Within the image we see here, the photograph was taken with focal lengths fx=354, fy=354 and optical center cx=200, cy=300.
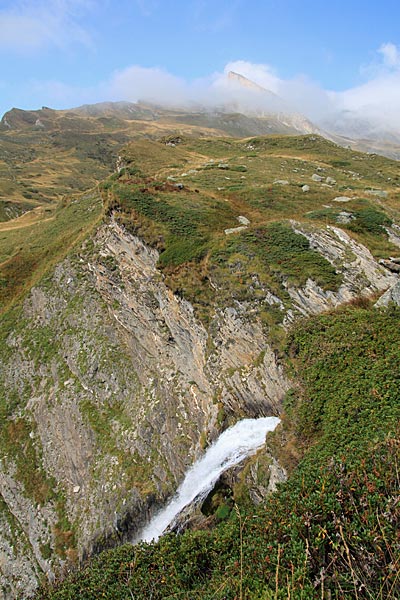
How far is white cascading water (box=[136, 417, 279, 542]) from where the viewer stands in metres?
17.8

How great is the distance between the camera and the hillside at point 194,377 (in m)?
8.81

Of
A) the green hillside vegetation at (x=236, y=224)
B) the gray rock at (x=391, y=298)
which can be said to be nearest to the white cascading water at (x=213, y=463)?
the green hillside vegetation at (x=236, y=224)

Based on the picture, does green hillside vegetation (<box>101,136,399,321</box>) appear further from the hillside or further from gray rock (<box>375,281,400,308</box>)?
gray rock (<box>375,281,400,308</box>)

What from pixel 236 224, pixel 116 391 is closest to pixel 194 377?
pixel 116 391

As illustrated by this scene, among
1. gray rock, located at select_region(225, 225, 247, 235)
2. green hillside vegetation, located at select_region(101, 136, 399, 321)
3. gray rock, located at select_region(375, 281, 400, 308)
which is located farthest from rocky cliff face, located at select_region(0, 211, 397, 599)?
gray rock, located at select_region(225, 225, 247, 235)

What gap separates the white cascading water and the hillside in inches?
25.6

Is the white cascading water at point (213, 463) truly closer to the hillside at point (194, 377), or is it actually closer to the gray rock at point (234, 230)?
the hillside at point (194, 377)

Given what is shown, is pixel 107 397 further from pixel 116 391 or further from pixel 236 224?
pixel 236 224

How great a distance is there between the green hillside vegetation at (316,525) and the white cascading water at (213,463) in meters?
2.30

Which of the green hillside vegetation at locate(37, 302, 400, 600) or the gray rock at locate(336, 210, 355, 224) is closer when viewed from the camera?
the green hillside vegetation at locate(37, 302, 400, 600)

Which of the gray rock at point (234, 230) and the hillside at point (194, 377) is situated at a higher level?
the gray rock at point (234, 230)

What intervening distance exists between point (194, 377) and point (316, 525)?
17176 mm

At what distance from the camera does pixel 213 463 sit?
61.9 feet

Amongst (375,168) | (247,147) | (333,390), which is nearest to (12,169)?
(247,147)
